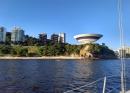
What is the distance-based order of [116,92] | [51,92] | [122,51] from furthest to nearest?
[51,92]
[116,92]
[122,51]

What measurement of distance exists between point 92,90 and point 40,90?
5863mm

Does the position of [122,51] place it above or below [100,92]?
above

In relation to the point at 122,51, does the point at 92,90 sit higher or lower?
lower

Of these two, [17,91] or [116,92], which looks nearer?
[116,92]

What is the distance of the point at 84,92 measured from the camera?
28703mm

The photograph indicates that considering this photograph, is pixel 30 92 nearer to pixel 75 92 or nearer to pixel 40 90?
pixel 40 90

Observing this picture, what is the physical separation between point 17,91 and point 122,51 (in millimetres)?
21844

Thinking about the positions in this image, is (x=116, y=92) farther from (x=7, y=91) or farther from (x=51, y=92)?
(x=7, y=91)

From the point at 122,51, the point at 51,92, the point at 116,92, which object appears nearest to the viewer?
the point at 122,51

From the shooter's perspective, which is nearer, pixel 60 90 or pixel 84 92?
pixel 84 92

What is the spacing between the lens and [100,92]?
28.7 m

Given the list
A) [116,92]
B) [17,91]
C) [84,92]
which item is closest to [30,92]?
[17,91]

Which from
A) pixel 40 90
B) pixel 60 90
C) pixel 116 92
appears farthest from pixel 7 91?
pixel 116 92

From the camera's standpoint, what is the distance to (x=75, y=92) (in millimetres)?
28406
